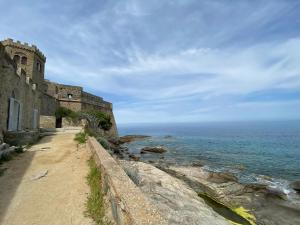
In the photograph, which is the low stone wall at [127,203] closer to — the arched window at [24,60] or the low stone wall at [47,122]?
the low stone wall at [47,122]

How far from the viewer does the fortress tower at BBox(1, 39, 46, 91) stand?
1281 inches

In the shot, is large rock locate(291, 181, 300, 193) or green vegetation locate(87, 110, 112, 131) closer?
large rock locate(291, 181, 300, 193)

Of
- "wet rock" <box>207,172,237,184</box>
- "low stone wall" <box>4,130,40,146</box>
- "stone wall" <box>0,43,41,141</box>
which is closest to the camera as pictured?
"stone wall" <box>0,43,41,141</box>

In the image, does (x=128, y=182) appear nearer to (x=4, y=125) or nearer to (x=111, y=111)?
(x=4, y=125)

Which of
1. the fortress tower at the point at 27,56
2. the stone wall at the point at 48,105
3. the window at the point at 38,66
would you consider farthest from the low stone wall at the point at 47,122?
the window at the point at 38,66

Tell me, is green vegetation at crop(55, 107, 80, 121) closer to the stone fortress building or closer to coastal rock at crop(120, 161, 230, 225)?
the stone fortress building

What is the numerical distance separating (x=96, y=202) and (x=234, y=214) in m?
9.29

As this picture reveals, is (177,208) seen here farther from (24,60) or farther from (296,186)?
(24,60)

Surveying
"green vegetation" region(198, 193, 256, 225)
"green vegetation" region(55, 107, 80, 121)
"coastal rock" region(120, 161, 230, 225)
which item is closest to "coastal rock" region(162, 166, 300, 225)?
"green vegetation" region(198, 193, 256, 225)

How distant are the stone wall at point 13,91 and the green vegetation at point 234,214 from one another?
457 inches

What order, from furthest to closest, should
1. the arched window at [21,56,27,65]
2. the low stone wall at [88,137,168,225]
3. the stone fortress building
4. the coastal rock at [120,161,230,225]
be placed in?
the arched window at [21,56,27,65] → the stone fortress building → the coastal rock at [120,161,230,225] → the low stone wall at [88,137,168,225]

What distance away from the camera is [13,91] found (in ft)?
43.6

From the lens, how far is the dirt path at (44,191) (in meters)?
4.60

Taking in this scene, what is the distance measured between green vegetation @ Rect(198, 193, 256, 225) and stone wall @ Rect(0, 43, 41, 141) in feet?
38.1
